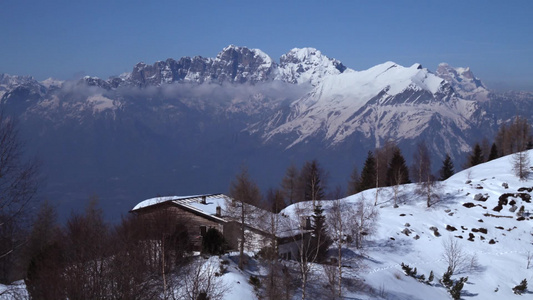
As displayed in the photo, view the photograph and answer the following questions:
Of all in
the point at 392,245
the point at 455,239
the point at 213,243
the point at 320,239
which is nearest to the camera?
the point at 213,243

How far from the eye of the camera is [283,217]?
53.2 meters

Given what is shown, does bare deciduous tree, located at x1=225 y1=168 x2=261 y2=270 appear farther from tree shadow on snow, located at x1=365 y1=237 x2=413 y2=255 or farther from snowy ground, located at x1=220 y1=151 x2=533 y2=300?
tree shadow on snow, located at x1=365 y1=237 x2=413 y2=255

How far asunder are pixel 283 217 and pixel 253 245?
37.2 ft

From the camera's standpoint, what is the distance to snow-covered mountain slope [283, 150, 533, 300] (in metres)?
45.3

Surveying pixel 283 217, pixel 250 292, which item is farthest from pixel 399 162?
pixel 250 292

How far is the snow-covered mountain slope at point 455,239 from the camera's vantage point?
45.3 m

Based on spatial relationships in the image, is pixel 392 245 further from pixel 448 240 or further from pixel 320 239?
pixel 320 239

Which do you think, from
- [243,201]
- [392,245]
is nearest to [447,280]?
[392,245]

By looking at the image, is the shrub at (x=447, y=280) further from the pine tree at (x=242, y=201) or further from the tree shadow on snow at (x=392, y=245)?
the pine tree at (x=242, y=201)

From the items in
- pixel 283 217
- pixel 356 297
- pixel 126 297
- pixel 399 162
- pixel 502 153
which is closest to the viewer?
pixel 126 297

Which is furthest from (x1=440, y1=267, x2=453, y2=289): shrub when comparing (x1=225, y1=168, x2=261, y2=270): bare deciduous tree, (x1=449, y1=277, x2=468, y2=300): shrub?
(x1=225, y1=168, x2=261, y2=270): bare deciduous tree

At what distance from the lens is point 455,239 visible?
55.8 meters

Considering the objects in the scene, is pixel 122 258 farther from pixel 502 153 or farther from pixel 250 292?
pixel 502 153

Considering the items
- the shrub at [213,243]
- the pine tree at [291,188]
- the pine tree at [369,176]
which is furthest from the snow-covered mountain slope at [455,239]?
the pine tree at [291,188]
